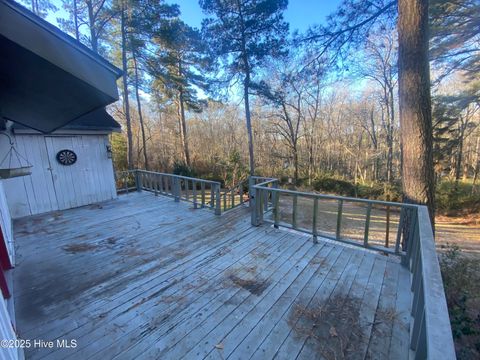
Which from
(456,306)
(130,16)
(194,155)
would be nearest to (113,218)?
(456,306)

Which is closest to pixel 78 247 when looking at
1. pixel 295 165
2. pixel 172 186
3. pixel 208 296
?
pixel 208 296

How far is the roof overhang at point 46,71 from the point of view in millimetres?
937

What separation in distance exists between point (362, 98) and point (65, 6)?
52.5ft

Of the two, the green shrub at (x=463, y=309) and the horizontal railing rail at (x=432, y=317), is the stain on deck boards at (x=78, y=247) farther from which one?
the green shrub at (x=463, y=309)

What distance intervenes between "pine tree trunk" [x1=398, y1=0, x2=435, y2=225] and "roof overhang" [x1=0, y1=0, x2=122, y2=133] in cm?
328

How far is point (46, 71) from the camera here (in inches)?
47.5

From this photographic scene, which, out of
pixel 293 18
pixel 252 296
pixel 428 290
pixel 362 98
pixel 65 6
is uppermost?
pixel 65 6

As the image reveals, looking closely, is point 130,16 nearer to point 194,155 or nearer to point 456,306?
point 194,155

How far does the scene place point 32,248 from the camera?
3.25 metres

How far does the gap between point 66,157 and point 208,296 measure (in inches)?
203

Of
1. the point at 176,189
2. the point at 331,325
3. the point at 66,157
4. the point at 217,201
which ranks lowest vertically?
the point at 331,325

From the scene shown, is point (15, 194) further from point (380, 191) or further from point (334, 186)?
point (380, 191)

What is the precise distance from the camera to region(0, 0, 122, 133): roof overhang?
94 cm

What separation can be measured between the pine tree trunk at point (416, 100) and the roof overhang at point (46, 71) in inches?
129
